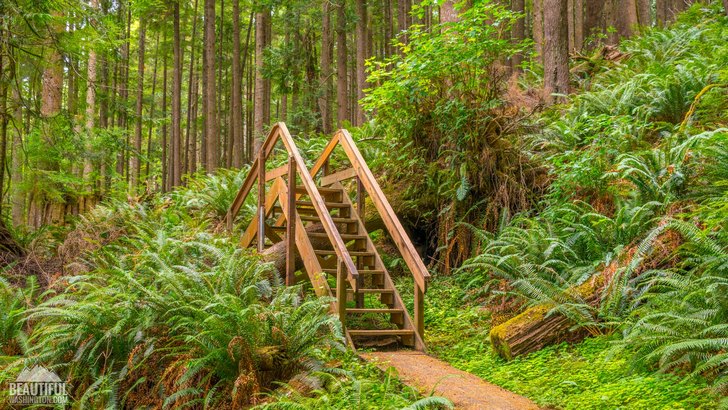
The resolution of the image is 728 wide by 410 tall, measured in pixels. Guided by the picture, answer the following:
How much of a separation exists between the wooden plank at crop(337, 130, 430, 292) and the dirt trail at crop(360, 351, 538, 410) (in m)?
0.80

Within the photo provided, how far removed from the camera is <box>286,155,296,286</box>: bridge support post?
23.6 feet

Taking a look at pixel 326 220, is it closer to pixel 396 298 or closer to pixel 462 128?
pixel 396 298

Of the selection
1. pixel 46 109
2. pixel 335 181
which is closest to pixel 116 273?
pixel 335 181

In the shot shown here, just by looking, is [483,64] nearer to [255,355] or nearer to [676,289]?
[676,289]

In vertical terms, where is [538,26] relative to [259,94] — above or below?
above

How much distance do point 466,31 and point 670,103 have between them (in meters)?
3.32

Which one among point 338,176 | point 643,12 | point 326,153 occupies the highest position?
point 643,12

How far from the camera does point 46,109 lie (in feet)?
41.3

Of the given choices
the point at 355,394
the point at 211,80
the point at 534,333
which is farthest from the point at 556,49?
the point at 211,80

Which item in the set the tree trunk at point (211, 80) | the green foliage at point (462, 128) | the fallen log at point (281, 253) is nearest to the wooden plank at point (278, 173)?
the fallen log at point (281, 253)

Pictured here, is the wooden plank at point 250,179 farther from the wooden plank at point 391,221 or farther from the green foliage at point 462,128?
the green foliage at point 462,128

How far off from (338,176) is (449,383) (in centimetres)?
423

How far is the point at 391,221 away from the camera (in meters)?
6.61

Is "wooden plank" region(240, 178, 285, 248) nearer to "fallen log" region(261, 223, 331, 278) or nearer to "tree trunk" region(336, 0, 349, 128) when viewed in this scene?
"fallen log" region(261, 223, 331, 278)
